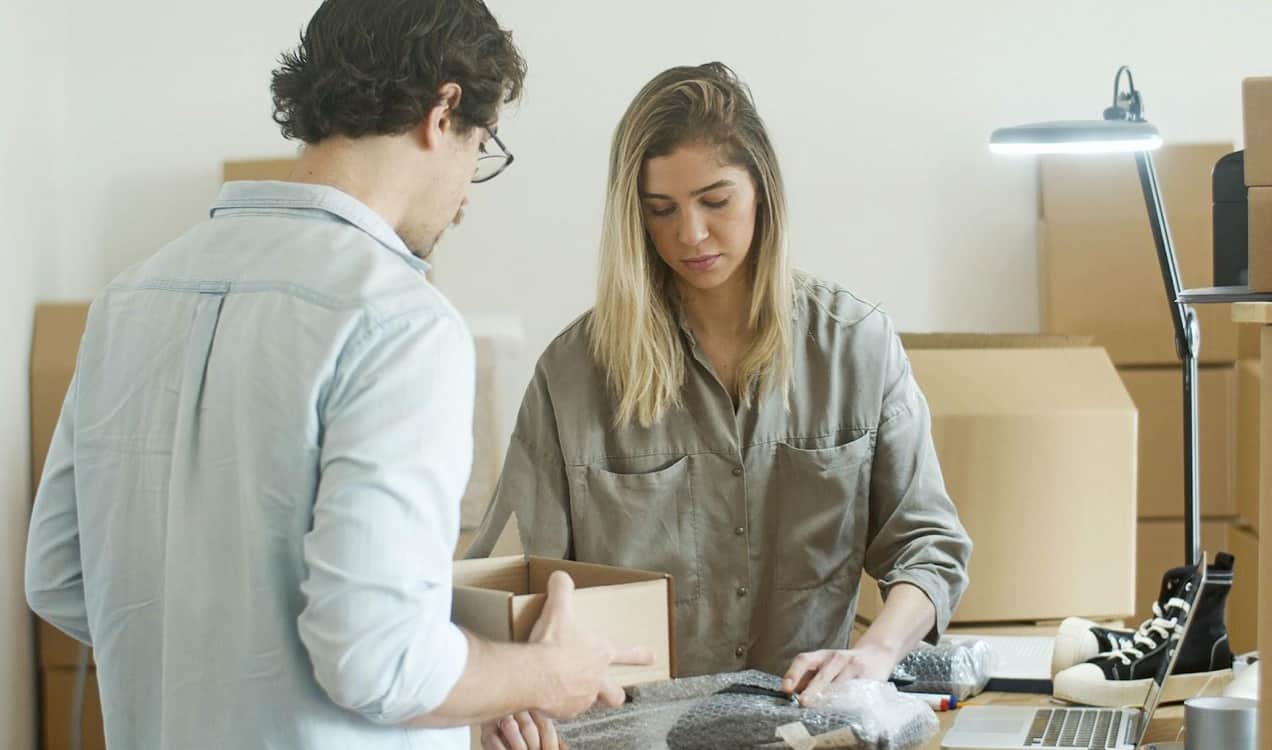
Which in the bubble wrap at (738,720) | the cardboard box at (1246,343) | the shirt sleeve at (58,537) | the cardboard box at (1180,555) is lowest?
the cardboard box at (1180,555)

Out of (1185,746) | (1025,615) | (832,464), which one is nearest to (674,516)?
(832,464)

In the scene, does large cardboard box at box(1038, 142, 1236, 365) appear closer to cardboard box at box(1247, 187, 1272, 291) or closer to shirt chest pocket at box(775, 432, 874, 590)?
shirt chest pocket at box(775, 432, 874, 590)

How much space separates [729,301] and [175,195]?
7.24 feet

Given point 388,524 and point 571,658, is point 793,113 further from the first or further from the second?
point 388,524

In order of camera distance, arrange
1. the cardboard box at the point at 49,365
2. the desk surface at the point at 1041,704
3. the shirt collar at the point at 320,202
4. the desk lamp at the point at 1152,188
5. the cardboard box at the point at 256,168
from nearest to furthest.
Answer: the shirt collar at the point at 320,202 → the desk surface at the point at 1041,704 → the desk lamp at the point at 1152,188 → the cardboard box at the point at 49,365 → the cardboard box at the point at 256,168

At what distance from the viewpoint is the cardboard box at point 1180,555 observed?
3.57 m

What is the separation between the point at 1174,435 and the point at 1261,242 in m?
2.62

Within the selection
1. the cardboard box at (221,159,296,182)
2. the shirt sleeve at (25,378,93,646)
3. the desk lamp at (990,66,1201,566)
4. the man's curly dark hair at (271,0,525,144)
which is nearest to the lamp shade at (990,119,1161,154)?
the desk lamp at (990,66,1201,566)

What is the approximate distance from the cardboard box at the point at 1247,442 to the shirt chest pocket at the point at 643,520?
2.21m

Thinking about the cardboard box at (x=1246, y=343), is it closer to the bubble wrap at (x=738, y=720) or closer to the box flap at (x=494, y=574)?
the bubble wrap at (x=738, y=720)

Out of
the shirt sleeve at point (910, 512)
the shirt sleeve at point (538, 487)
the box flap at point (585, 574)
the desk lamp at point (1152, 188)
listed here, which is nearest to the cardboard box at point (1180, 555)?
the desk lamp at point (1152, 188)

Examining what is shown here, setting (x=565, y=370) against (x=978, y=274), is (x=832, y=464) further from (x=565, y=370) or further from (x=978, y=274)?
(x=978, y=274)

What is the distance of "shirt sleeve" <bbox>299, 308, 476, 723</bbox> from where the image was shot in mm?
978

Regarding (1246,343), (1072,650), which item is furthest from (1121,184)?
(1072,650)
